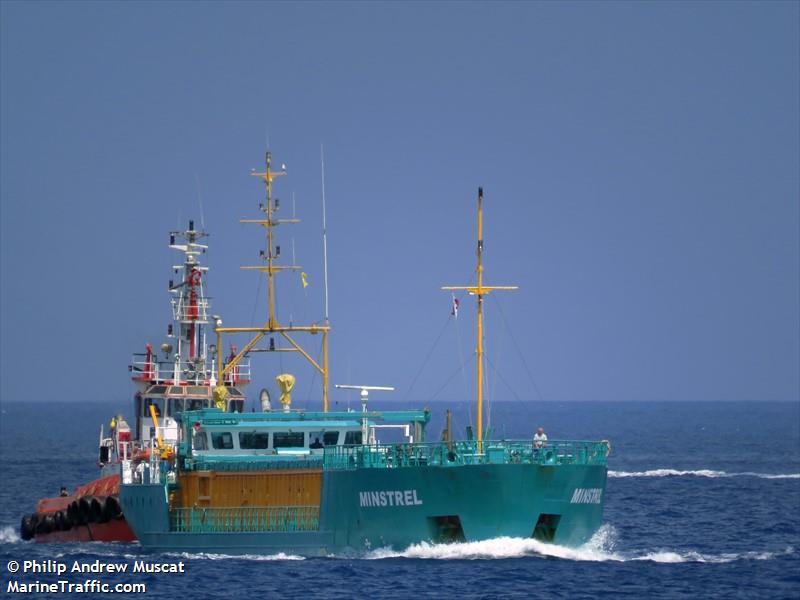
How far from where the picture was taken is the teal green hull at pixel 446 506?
4375 cm

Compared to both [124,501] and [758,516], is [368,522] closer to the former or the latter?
[124,501]

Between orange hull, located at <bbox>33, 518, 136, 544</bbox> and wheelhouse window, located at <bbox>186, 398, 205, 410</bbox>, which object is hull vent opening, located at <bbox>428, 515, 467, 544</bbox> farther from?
wheelhouse window, located at <bbox>186, 398, 205, 410</bbox>

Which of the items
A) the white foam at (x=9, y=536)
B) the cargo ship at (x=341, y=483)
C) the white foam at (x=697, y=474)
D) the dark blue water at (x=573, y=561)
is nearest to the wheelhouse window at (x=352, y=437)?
the cargo ship at (x=341, y=483)

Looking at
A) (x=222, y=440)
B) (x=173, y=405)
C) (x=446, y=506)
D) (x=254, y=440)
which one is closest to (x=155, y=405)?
(x=173, y=405)

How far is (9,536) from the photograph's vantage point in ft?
202

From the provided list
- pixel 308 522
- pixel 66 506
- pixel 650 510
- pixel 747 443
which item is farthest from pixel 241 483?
pixel 747 443

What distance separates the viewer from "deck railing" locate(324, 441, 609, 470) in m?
44.4

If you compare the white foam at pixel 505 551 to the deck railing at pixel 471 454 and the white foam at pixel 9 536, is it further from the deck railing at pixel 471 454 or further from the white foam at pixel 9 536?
the white foam at pixel 9 536

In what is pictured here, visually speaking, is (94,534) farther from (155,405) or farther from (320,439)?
(320,439)

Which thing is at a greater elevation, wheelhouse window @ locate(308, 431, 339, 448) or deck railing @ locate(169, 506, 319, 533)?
wheelhouse window @ locate(308, 431, 339, 448)

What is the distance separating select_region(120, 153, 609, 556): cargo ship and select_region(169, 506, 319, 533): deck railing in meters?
0.03

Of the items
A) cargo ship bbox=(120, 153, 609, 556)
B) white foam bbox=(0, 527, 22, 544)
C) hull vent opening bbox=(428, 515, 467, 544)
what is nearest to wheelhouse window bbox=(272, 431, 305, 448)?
cargo ship bbox=(120, 153, 609, 556)

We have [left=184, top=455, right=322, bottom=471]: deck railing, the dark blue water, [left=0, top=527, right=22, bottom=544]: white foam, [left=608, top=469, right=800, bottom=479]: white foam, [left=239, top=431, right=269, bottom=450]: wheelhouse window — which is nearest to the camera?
the dark blue water

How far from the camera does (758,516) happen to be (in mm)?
68250
